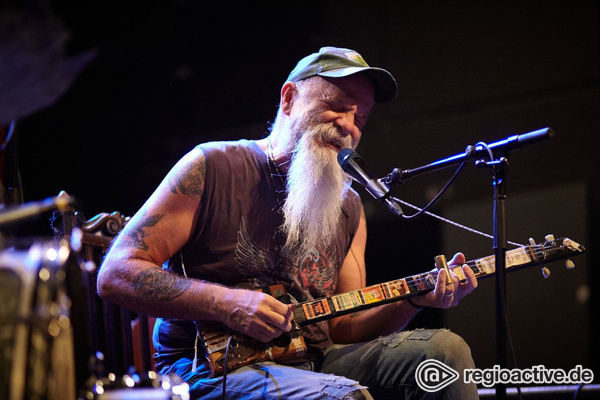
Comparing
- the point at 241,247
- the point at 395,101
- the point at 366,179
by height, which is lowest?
the point at 241,247

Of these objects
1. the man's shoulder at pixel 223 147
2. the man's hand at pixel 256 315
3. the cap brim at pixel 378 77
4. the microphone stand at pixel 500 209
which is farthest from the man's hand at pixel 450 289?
the man's shoulder at pixel 223 147

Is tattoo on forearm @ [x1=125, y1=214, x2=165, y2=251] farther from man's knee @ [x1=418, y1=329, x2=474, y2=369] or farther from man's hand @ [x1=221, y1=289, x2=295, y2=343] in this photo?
man's knee @ [x1=418, y1=329, x2=474, y2=369]

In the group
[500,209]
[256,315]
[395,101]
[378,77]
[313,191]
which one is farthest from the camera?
[395,101]

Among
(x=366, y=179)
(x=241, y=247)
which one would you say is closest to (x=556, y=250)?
(x=366, y=179)

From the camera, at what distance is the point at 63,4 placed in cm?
314

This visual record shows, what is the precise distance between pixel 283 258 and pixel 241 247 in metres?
0.18

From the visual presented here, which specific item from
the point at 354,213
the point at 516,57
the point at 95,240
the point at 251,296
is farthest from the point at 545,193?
the point at 95,240

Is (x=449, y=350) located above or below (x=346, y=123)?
below

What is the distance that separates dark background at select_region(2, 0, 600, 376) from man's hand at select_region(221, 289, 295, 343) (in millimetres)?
1573

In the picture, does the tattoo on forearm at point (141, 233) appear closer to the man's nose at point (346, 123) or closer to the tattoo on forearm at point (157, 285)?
the tattoo on forearm at point (157, 285)

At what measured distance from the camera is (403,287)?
225cm

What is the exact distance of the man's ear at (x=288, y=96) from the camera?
8.48ft

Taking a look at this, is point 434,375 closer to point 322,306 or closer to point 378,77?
point 322,306

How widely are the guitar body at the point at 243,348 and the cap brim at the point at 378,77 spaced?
968 mm
